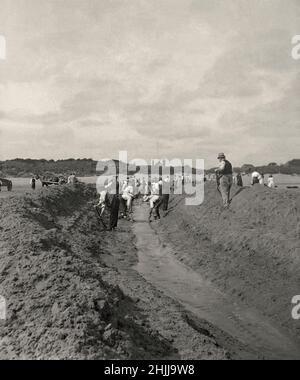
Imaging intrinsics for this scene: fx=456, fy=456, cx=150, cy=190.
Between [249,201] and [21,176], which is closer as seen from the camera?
[249,201]

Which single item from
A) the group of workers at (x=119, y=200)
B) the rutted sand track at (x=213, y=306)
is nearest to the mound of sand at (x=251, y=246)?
the rutted sand track at (x=213, y=306)

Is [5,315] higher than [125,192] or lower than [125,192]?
lower

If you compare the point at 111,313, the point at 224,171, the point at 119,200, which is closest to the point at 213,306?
the point at 111,313

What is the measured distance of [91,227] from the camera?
18.5m

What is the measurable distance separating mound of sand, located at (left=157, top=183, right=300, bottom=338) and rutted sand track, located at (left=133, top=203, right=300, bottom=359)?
329 millimetres

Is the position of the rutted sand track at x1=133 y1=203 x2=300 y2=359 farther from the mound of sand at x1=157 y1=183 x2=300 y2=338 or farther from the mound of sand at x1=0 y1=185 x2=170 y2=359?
the mound of sand at x1=0 y1=185 x2=170 y2=359

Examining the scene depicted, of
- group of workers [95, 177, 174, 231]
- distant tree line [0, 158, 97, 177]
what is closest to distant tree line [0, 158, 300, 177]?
distant tree line [0, 158, 97, 177]

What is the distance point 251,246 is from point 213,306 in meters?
4.02

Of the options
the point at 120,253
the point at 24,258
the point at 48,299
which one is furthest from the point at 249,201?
the point at 48,299

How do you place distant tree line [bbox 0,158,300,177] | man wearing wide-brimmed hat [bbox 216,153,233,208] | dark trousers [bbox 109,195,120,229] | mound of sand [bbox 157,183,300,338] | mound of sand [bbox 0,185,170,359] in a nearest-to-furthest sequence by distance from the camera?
mound of sand [bbox 0,185,170,359] → mound of sand [bbox 157,183,300,338] → man wearing wide-brimmed hat [bbox 216,153,233,208] → dark trousers [bbox 109,195,120,229] → distant tree line [bbox 0,158,300,177]

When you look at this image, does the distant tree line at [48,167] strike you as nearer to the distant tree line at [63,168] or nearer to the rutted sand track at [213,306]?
the distant tree line at [63,168]

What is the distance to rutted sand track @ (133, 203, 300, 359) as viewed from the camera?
7539 millimetres

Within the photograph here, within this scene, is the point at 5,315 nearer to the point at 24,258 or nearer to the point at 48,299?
the point at 48,299

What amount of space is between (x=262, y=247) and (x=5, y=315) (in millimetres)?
7847
